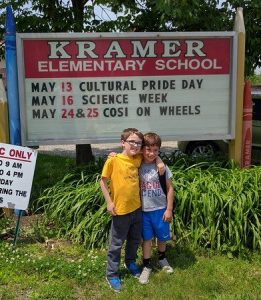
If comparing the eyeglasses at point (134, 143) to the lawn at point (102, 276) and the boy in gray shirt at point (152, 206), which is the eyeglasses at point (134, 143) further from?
the lawn at point (102, 276)

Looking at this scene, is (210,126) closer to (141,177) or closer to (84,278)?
(141,177)

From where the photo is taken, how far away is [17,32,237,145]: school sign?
5562mm

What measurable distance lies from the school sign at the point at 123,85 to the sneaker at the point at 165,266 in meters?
1.85

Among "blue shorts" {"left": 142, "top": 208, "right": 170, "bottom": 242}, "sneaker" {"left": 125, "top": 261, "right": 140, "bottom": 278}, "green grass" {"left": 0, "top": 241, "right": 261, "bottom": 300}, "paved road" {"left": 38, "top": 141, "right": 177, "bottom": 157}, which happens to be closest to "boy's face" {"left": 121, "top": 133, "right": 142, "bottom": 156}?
"blue shorts" {"left": 142, "top": 208, "right": 170, "bottom": 242}

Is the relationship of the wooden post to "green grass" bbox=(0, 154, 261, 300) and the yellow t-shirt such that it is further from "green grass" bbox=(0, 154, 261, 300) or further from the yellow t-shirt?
the yellow t-shirt

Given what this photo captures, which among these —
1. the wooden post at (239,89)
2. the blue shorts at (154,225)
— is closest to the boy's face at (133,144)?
the blue shorts at (154,225)

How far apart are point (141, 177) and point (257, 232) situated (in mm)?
1425

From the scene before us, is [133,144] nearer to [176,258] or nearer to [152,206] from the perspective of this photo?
[152,206]

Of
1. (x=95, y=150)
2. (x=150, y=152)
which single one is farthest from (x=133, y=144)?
(x=95, y=150)

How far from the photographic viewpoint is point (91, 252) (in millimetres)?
4746

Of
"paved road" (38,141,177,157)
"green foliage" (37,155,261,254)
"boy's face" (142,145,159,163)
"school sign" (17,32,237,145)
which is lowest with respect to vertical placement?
"paved road" (38,141,177,157)

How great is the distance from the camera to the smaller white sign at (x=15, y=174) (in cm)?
471

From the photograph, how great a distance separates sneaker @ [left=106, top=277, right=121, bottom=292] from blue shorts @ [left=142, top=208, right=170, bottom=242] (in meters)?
0.44

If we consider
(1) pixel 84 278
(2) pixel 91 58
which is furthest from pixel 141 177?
(2) pixel 91 58
